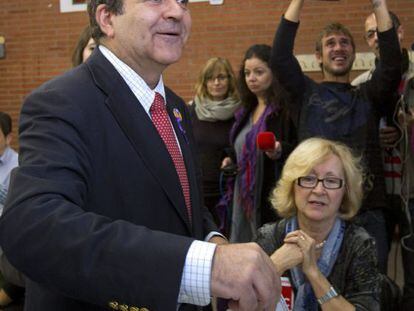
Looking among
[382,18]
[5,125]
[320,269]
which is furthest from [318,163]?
[5,125]

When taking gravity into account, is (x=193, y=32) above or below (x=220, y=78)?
above

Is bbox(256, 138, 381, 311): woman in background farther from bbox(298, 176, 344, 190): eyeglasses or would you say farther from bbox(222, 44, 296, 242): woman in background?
bbox(222, 44, 296, 242): woman in background

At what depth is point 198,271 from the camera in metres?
1.04

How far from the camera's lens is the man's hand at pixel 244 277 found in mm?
1009

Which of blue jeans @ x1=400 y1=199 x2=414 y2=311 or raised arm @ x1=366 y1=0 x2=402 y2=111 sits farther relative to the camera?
blue jeans @ x1=400 y1=199 x2=414 y2=311

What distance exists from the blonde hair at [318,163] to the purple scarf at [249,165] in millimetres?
1016

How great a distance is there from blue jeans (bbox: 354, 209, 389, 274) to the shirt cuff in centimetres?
234

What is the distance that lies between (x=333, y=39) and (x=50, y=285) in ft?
9.73

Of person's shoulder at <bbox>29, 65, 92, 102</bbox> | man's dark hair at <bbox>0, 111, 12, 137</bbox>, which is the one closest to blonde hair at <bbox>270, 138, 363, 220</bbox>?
person's shoulder at <bbox>29, 65, 92, 102</bbox>

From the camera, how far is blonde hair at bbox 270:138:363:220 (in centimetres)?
272

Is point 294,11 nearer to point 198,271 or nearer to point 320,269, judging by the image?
point 320,269

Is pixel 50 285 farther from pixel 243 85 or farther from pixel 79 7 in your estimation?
pixel 79 7

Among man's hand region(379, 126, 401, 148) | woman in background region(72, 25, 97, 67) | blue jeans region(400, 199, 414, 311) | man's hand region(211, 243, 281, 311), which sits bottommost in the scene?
blue jeans region(400, 199, 414, 311)

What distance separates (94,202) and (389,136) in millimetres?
2532
